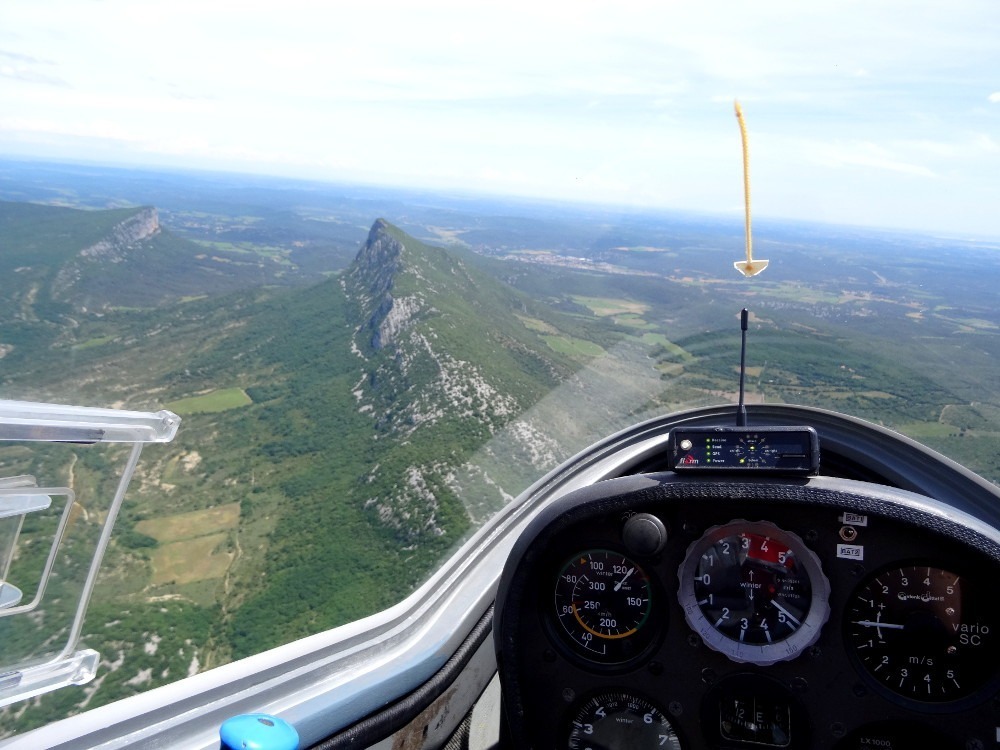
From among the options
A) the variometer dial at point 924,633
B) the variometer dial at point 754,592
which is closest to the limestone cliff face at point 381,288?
the variometer dial at point 754,592

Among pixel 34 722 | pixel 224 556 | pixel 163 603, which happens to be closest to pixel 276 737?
pixel 34 722

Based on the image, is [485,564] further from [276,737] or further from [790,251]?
[790,251]

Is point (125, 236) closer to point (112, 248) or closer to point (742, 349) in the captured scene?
point (112, 248)

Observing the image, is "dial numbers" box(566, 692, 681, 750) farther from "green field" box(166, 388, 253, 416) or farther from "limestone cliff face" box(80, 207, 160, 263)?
"limestone cliff face" box(80, 207, 160, 263)

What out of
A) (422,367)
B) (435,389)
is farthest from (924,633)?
(422,367)

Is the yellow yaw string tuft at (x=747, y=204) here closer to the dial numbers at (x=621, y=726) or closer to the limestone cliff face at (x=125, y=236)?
the dial numbers at (x=621, y=726)

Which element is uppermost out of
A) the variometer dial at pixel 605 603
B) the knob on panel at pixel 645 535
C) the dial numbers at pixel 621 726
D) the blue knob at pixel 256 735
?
the knob on panel at pixel 645 535

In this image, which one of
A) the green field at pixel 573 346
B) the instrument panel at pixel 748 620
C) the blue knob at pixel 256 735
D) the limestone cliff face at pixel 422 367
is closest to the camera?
the blue knob at pixel 256 735

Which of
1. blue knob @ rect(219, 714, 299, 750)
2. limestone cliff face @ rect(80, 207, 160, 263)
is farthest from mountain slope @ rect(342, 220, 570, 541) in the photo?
limestone cliff face @ rect(80, 207, 160, 263)
